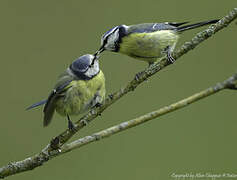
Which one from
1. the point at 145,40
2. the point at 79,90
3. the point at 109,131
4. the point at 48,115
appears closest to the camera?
the point at 109,131

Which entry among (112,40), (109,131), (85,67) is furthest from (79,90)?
(109,131)

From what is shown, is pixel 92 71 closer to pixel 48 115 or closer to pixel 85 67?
pixel 85 67

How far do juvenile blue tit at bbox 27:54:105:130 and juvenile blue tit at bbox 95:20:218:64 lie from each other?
0.16 m

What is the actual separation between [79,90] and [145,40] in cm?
48

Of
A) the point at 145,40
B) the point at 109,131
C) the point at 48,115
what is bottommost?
the point at 109,131

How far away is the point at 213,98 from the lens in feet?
7.20

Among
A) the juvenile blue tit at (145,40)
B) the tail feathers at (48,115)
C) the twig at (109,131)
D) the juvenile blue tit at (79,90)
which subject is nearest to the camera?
the twig at (109,131)

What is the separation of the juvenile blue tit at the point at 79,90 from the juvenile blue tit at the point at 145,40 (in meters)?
0.16

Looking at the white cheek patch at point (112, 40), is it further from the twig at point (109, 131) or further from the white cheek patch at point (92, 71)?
the twig at point (109, 131)

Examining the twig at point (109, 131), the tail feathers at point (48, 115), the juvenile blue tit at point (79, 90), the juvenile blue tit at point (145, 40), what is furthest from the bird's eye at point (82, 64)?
the twig at point (109, 131)

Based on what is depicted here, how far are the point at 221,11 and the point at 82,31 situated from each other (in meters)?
0.95

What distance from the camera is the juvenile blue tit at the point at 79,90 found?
1.67 meters

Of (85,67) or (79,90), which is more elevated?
(85,67)

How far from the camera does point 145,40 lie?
74.8 inches
